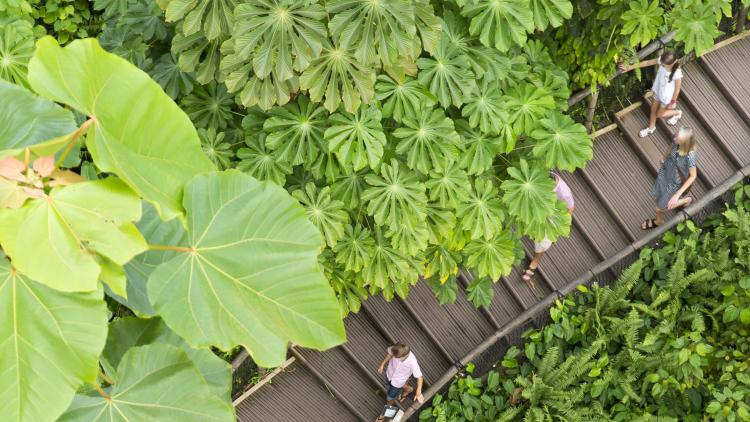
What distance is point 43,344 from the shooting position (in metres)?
1.87

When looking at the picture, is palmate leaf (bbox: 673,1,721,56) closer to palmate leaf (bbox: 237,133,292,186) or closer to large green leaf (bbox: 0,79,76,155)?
palmate leaf (bbox: 237,133,292,186)

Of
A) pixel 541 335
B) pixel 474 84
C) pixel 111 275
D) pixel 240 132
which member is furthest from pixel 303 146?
pixel 541 335

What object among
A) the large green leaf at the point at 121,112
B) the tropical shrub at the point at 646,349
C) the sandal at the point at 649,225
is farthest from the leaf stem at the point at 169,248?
the sandal at the point at 649,225

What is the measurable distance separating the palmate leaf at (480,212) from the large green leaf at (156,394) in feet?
10.3

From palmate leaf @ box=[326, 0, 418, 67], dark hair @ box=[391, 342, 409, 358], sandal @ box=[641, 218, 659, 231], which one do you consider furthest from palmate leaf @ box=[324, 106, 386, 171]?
sandal @ box=[641, 218, 659, 231]

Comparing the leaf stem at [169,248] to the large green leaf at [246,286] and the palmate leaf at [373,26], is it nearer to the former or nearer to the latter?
the large green leaf at [246,286]

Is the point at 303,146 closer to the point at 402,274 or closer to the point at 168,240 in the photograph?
the point at 402,274

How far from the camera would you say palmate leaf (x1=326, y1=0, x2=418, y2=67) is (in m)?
3.99

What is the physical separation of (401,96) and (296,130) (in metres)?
0.70

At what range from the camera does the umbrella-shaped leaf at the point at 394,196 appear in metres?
4.74

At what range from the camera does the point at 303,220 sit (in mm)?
2043

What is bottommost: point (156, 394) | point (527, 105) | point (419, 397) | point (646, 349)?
point (646, 349)

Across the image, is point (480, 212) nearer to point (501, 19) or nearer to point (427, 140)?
point (427, 140)

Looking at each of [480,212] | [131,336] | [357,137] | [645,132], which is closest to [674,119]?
[645,132]
